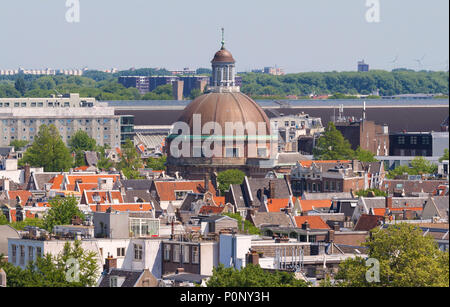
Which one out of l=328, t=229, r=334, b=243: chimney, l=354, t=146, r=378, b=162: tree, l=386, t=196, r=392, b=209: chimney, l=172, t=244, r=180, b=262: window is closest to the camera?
l=172, t=244, r=180, b=262: window

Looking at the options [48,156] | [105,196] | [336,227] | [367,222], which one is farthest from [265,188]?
[48,156]

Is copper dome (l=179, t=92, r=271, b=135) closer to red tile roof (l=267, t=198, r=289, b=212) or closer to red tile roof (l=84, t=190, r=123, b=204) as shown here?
red tile roof (l=267, t=198, r=289, b=212)

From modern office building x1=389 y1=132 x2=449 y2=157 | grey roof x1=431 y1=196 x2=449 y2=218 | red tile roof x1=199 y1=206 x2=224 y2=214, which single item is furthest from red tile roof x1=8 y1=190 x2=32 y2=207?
modern office building x1=389 y1=132 x2=449 y2=157

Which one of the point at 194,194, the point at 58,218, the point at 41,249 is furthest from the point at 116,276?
the point at 194,194

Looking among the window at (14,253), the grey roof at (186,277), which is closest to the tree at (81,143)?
the window at (14,253)

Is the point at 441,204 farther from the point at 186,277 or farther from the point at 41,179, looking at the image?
the point at 41,179
